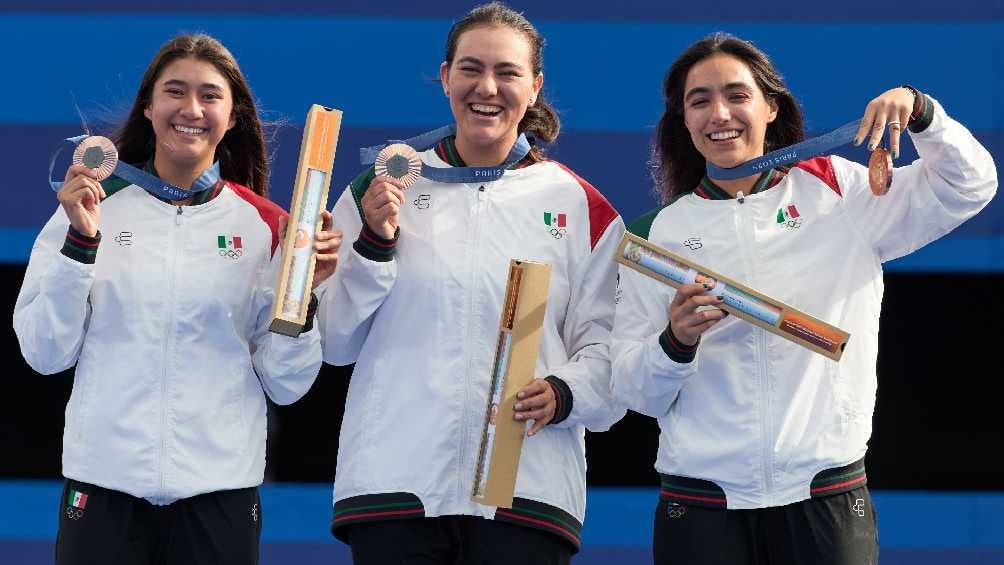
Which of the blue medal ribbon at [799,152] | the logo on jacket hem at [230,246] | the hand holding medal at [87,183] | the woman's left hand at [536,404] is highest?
the blue medal ribbon at [799,152]

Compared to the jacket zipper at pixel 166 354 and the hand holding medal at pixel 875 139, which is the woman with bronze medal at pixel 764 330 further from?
the jacket zipper at pixel 166 354

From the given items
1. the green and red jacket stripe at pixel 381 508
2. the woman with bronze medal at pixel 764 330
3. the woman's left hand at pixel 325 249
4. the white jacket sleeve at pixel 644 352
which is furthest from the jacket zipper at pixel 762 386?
the woman's left hand at pixel 325 249

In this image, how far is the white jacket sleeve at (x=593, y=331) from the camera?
2.87 metres

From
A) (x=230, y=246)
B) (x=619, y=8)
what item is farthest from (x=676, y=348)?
(x=619, y=8)

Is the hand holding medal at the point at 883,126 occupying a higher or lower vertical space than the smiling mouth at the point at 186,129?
higher

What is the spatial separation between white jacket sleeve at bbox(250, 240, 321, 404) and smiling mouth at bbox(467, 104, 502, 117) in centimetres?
52

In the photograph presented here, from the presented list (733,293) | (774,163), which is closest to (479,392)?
(733,293)

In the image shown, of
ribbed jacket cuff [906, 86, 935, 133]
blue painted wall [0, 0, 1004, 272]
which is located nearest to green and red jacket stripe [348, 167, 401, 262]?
ribbed jacket cuff [906, 86, 935, 133]

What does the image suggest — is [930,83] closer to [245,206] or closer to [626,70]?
[626,70]

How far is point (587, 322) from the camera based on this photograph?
2984 millimetres

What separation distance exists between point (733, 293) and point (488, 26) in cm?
82

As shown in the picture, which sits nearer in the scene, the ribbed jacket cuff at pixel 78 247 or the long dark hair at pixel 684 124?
the ribbed jacket cuff at pixel 78 247

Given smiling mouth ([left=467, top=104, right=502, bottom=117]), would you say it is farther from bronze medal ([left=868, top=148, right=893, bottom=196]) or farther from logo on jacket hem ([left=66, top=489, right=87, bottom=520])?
logo on jacket hem ([left=66, top=489, right=87, bottom=520])

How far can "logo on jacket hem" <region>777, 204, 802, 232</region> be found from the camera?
292 cm
